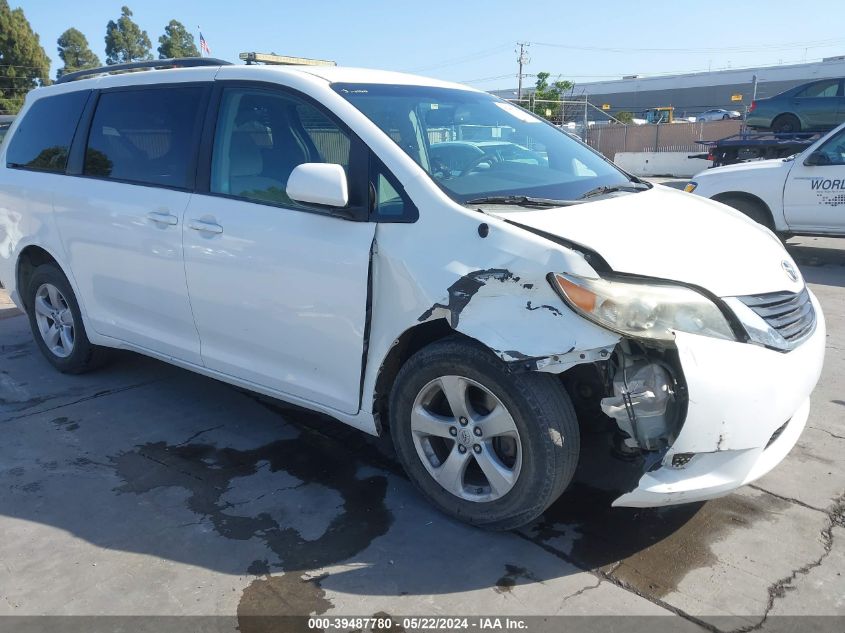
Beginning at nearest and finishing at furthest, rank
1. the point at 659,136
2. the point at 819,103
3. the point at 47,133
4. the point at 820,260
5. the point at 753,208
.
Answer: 1. the point at 47,133
2. the point at 753,208
3. the point at 820,260
4. the point at 819,103
5. the point at 659,136

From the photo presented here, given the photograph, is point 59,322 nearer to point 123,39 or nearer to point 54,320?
point 54,320

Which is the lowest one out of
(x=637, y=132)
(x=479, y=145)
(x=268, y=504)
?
(x=268, y=504)

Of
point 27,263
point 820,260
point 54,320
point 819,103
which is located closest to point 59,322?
point 54,320

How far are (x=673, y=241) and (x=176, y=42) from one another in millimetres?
68280

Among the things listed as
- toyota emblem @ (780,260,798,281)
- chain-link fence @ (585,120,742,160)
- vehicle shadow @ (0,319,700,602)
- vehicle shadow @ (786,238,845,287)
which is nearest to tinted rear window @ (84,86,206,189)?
vehicle shadow @ (0,319,700,602)

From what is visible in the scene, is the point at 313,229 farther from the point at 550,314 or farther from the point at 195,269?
the point at 550,314

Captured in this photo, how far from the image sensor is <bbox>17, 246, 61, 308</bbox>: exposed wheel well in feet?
16.4

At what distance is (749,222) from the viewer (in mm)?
3697

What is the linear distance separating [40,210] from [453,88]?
2.82 m

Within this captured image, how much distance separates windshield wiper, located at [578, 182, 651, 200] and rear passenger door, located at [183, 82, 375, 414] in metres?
1.12

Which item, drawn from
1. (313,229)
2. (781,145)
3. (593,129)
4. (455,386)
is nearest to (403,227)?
(313,229)

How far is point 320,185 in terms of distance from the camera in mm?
3061

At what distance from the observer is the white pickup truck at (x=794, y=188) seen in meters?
8.14

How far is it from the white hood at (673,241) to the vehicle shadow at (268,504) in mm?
866
